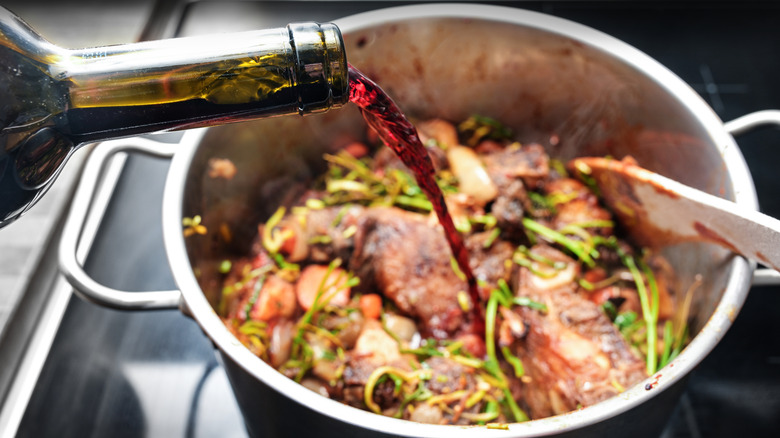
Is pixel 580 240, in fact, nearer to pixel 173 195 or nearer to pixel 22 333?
pixel 173 195

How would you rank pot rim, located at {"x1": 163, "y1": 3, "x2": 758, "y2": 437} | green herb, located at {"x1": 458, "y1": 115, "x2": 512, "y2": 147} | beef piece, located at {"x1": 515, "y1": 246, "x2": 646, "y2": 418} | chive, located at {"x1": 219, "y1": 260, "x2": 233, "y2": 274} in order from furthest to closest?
green herb, located at {"x1": 458, "y1": 115, "x2": 512, "y2": 147} < chive, located at {"x1": 219, "y1": 260, "x2": 233, "y2": 274} < beef piece, located at {"x1": 515, "y1": 246, "x2": 646, "y2": 418} < pot rim, located at {"x1": 163, "y1": 3, "x2": 758, "y2": 437}

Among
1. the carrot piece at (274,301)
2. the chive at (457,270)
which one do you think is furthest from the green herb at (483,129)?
the carrot piece at (274,301)

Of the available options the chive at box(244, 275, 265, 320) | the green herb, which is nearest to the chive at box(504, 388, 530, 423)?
the chive at box(244, 275, 265, 320)

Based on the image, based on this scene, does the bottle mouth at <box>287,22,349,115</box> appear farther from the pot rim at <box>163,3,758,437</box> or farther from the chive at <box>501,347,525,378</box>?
the chive at <box>501,347,525,378</box>

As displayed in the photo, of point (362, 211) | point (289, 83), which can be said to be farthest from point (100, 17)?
point (289, 83)

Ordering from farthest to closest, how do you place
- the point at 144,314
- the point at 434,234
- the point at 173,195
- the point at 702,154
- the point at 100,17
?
the point at 100,17 < the point at 144,314 < the point at 434,234 < the point at 702,154 < the point at 173,195

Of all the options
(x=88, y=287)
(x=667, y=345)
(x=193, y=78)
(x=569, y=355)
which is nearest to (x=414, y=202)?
(x=569, y=355)

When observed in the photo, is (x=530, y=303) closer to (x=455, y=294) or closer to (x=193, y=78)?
(x=455, y=294)
